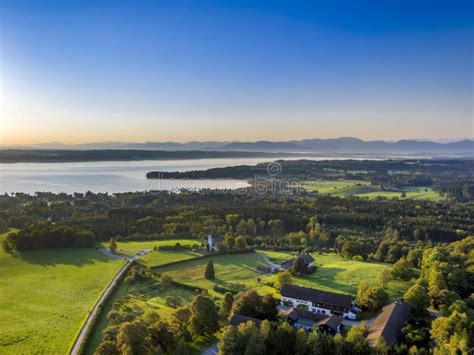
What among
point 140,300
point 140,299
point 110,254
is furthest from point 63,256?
point 140,300

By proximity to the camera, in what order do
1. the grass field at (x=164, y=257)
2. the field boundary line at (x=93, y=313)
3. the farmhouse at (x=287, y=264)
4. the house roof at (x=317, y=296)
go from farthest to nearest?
1. the grass field at (x=164, y=257)
2. the farmhouse at (x=287, y=264)
3. the house roof at (x=317, y=296)
4. the field boundary line at (x=93, y=313)

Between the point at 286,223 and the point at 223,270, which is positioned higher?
the point at 286,223

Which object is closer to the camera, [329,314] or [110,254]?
Result: [329,314]

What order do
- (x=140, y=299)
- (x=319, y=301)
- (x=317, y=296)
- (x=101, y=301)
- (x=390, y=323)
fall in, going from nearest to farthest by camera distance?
(x=390, y=323) < (x=319, y=301) < (x=317, y=296) < (x=101, y=301) < (x=140, y=299)

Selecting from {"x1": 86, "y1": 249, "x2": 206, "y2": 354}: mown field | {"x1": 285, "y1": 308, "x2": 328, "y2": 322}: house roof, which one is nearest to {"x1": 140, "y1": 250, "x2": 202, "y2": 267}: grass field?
{"x1": 86, "y1": 249, "x2": 206, "y2": 354}: mown field

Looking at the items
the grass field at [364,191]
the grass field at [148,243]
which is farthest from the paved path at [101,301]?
the grass field at [364,191]

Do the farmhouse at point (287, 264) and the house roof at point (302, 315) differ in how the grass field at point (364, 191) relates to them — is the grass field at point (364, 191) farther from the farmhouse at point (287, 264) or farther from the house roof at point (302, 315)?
the house roof at point (302, 315)

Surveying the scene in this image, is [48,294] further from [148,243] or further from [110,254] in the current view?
[148,243]
